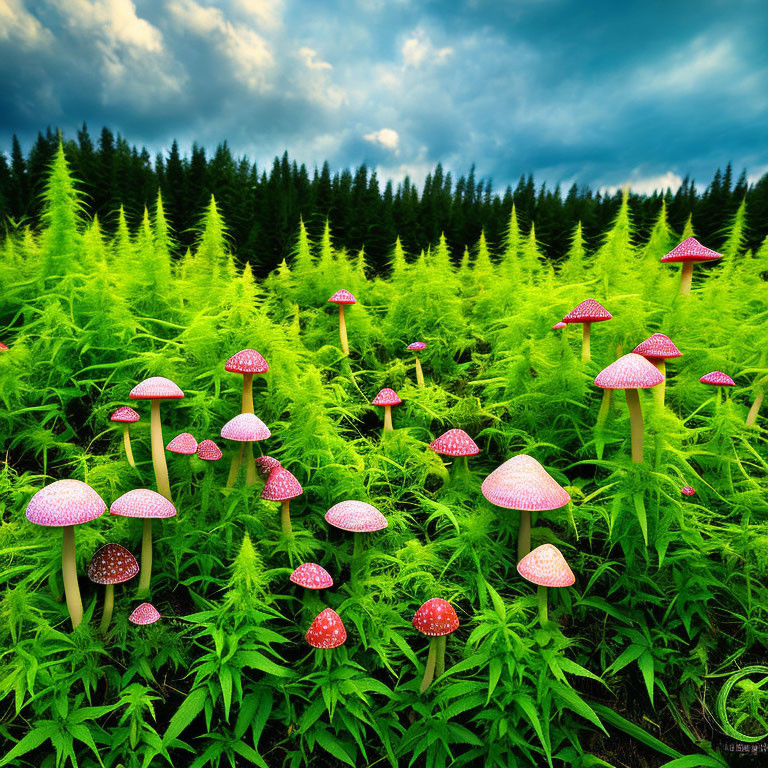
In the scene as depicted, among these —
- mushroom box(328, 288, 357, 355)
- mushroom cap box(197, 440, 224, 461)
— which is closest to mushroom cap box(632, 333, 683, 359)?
mushroom box(328, 288, 357, 355)

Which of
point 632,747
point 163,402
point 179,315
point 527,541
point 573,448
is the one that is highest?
point 179,315

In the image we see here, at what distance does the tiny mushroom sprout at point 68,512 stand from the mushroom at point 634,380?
348 centimetres

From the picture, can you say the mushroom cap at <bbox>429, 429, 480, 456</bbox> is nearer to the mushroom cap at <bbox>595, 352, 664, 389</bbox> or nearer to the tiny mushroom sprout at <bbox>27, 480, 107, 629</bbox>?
the mushroom cap at <bbox>595, 352, 664, 389</bbox>

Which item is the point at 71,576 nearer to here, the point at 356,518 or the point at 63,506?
the point at 63,506

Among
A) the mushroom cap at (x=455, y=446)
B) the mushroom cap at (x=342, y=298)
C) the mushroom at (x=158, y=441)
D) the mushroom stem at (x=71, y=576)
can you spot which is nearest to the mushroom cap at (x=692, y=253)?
the mushroom cap at (x=455, y=446)

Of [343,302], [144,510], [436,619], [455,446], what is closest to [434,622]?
[436,619]

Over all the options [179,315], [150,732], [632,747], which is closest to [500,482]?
[632,747]

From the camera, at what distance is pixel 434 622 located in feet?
8.34

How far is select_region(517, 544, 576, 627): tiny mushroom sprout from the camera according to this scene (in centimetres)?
260

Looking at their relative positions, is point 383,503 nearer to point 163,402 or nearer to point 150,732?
point 150,732

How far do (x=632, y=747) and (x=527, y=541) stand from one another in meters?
1.35

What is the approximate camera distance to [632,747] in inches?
106

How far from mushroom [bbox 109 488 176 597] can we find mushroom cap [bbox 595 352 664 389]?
3157mm

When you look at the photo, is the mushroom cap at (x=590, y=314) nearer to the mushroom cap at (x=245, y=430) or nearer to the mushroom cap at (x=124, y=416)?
the mushroom cap at (x=245, y=430)
